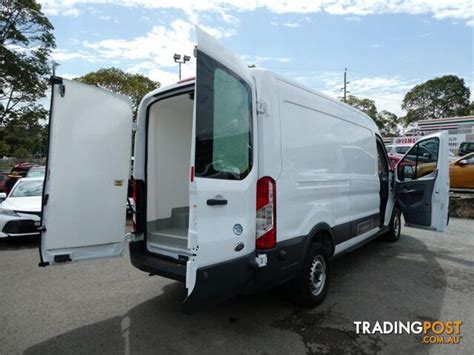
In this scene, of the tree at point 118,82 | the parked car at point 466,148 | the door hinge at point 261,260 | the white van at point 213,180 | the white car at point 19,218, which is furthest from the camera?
the tree at point 118,82

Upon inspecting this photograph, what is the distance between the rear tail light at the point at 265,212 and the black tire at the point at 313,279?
74cm

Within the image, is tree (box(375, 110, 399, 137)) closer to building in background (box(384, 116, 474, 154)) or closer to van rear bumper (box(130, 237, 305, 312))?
building in background (box(384, 116, 474, 154))

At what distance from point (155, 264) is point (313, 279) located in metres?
1.77

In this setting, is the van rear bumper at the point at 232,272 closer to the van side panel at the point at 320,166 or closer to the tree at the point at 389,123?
the van side panel at the point at 320,166

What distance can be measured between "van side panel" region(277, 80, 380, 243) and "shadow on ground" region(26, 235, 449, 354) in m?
0.84

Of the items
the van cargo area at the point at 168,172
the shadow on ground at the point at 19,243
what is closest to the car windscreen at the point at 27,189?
the shadow on ground at the point at 19,243

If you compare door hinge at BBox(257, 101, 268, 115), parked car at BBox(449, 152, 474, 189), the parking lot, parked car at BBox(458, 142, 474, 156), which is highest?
parked car at BBox(458, 142, 474, 156)

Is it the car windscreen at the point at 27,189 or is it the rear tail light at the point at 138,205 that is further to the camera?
the car windscreen at the point at 27,189

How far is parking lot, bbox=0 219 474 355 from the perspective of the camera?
→ 292 cm

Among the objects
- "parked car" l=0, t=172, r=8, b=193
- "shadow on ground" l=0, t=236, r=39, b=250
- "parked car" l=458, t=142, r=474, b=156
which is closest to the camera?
"shadow on ground" l=0, t=236, r=39, b=250

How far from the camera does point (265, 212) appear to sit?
2910mm

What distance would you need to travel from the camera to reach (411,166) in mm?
5684

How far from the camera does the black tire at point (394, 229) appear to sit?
645 cm

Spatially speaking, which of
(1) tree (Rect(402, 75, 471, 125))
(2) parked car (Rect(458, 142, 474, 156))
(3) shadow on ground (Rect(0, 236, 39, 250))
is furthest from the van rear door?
(1) tree (Rect(402, 75, 471, 125))
